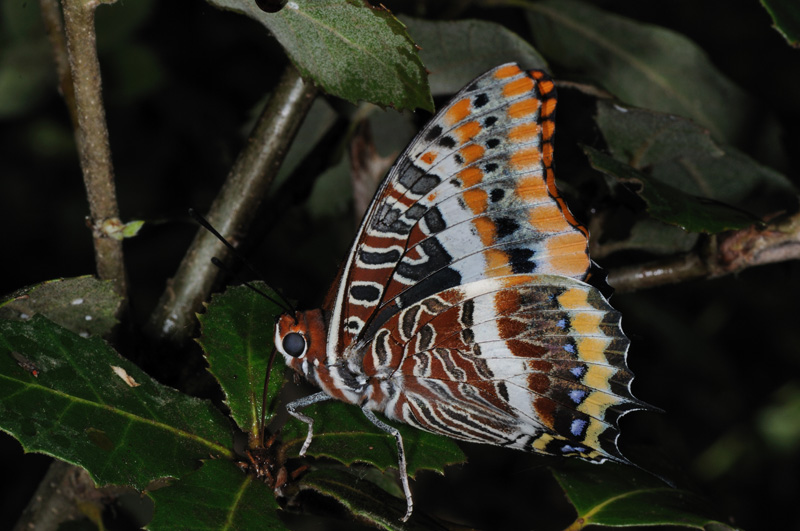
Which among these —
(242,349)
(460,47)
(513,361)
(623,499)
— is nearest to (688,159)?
(460,47)

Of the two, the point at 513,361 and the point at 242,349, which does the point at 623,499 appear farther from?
the point at 242,349

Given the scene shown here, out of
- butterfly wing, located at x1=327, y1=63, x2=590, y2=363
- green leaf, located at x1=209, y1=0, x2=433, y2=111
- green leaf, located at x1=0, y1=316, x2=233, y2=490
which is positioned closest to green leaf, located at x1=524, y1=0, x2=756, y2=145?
butterfly wing, located at x1=327, y1=63, x2=590, y2=363

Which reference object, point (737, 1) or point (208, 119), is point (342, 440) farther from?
point (737, 1)

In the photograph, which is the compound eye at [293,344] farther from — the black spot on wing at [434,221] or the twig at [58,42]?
the twig at [58,42]

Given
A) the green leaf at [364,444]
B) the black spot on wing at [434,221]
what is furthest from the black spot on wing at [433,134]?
the green leaf at [364,444]

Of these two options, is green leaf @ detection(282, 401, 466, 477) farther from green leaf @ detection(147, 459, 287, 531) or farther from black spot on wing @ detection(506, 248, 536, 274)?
black spot on wing @ detection(506, 248, 536, 274)

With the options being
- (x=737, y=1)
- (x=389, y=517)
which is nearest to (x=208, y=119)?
(x=389, y=517)
